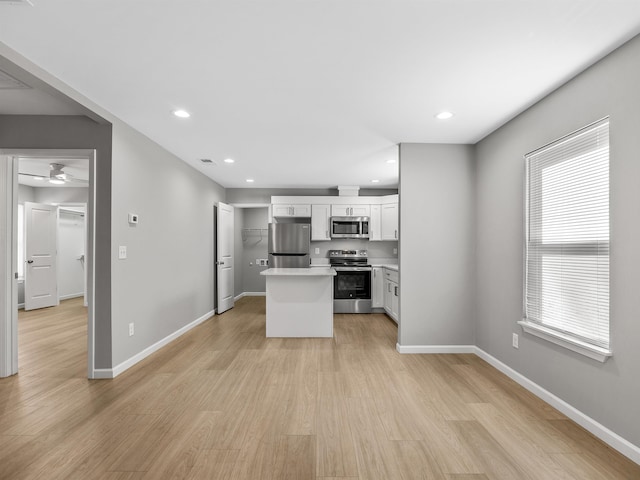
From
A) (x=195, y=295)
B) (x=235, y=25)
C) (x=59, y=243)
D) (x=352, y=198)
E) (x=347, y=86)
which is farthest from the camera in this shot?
(x=59, y=243)

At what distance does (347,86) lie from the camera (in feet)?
8.34

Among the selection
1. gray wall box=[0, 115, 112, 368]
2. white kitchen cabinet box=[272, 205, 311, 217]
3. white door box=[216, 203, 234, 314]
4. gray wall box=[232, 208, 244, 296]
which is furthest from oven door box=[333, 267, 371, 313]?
gray wall box=[0, 115, 112, 368]

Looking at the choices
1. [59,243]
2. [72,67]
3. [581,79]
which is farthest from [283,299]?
[59,243]

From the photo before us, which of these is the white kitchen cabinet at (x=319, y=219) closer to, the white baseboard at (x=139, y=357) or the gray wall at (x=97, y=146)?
the white baseboard at (x=139, y=357)

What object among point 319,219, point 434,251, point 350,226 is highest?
point 319,219

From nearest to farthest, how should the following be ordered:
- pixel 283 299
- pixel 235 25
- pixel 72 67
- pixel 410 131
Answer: pixel 235 25
pixel 72 67
pixel 410 131
pixel 283 299

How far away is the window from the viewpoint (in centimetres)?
218

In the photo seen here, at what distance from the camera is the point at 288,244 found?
6309 mm

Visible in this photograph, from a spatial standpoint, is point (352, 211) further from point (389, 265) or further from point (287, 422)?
point (287, 422)

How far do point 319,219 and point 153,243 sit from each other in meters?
3.26

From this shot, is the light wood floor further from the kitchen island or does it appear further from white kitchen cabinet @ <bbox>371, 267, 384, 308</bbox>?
white kitchen cabinet @ <bbox>371, 267, 384, 308</bbox>

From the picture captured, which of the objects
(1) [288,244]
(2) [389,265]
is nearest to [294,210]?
(1) [288,244]

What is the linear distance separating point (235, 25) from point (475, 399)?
314 cm

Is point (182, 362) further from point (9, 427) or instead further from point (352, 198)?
point (352, 198)
